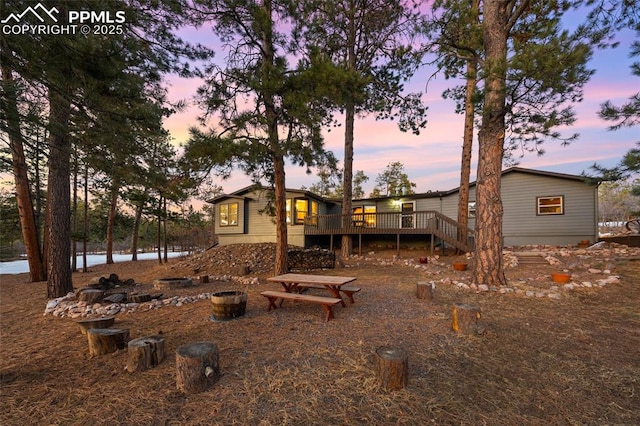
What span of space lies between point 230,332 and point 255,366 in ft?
3.82

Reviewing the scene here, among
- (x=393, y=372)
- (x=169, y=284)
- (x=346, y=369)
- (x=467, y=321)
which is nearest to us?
(x=393, y=372)

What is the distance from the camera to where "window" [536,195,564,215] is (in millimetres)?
13281

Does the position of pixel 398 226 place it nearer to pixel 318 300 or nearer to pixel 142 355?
pixel 318 300

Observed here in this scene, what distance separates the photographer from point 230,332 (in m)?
3.95

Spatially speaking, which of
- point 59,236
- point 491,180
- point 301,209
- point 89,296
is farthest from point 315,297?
point 301,209

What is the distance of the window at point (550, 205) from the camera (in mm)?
13281

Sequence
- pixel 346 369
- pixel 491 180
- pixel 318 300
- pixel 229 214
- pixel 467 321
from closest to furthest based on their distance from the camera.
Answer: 1. pixel 346 369
2. pixel 467 321
3. pixel 318 300
4. pixel 491 180
5. pixel 229 214

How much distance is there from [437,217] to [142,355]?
12.0 metres

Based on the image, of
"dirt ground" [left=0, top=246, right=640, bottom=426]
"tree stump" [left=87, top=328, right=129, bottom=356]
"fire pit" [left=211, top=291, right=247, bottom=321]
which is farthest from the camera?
"fire pit" [left=211, top=291, right=247, bottom=321]

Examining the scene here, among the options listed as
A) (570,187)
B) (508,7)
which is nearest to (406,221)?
(570,187)

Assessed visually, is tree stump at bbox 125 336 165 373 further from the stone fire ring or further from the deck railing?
the deck railing

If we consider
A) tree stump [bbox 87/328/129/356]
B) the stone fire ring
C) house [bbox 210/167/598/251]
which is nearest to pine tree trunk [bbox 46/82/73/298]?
the stone fire ring

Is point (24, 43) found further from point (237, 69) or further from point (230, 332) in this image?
point (237, 69)

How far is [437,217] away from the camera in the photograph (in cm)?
1219
